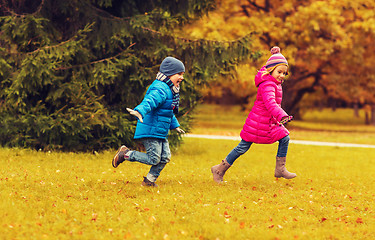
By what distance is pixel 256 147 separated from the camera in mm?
15773

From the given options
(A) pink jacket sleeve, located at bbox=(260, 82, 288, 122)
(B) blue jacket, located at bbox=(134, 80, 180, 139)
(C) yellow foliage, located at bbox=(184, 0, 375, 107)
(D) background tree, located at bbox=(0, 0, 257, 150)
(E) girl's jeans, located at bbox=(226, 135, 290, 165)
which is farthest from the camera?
(C) yellow foliage, located at bbox=(184, 0, 375, 107)

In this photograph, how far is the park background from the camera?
5.07 m

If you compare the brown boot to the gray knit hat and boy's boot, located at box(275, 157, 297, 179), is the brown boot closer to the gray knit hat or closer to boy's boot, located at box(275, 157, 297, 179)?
boy's boot, located at box(275, 157, 297, 179)

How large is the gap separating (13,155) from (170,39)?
4.43 meters

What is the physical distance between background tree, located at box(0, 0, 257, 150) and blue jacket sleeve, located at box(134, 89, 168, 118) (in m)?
4.05

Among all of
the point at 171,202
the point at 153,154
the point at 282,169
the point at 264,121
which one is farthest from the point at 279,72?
the point at 171,202

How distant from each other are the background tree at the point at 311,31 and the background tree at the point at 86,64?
8623mm

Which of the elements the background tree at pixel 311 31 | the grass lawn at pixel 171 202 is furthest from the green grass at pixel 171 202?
the background tree at pixel 311 31

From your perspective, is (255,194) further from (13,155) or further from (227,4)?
(227,4)

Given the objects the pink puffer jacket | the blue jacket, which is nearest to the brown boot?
the pink puffer jacket

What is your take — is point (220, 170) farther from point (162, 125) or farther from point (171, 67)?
point (171, 67)

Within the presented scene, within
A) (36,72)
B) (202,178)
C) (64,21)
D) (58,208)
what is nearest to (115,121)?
(36,72)

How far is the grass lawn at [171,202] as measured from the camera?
4.77m

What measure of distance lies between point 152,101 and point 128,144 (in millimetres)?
5317
